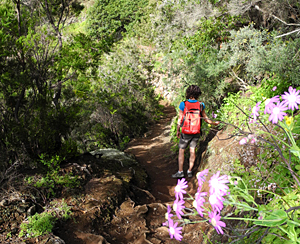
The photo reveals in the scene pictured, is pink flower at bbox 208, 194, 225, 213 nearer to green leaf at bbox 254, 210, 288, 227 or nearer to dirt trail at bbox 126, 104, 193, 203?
green leaf at bbox 254, 210, 288, 227

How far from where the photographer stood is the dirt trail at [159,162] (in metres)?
4.47

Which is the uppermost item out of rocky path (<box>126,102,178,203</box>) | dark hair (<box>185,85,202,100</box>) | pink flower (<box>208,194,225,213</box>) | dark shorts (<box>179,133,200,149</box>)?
dark hair (<box>185,85,202,100</box>)

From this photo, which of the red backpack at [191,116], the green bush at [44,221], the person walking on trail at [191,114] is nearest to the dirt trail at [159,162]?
the person walking on trail at [191,114]

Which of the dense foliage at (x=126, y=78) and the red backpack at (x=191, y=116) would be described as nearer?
the dense foliage at (x=126, y=78)

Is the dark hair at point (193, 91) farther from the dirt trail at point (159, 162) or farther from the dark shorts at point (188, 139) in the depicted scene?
the dirt trail at point (159, 162)

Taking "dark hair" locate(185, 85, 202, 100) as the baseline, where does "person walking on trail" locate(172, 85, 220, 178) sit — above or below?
below

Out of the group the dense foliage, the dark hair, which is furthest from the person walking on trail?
the dense foliage

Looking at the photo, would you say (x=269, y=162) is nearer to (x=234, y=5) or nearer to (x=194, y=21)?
(x=234, y=5)

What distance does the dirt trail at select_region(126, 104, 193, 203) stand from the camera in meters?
4.47

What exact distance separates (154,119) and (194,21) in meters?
4.74

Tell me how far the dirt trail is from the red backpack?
128 centimetres

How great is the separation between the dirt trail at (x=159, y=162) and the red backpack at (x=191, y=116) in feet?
4.20

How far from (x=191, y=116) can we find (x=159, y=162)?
8.15ft

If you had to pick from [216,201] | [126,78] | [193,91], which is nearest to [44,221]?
[216,201]
